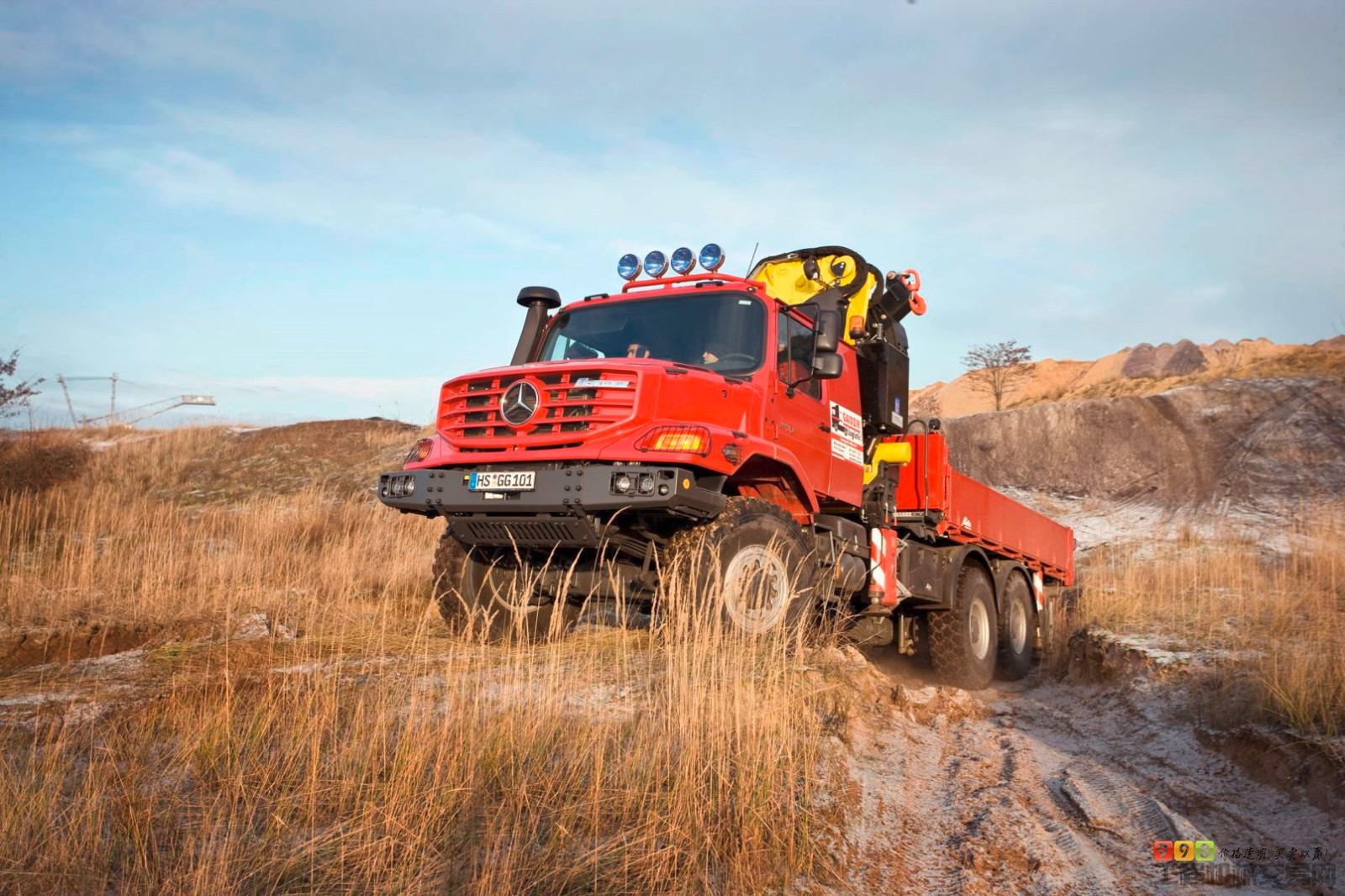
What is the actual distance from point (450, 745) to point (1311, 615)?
8.27 m

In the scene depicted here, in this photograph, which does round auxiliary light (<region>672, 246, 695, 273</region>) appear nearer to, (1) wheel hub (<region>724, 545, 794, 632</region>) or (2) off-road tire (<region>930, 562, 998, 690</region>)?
(1) wheel hub (<region>724, 545, 794, 632</region>)

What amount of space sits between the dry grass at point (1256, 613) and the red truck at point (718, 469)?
1.87 meters

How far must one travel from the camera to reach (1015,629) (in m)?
10.4

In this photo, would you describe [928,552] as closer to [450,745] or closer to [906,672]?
[906,672]

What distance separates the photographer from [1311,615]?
8695 millimetres

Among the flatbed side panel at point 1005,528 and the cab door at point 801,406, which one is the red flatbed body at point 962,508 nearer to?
the flatbed side panel at point 1005,528

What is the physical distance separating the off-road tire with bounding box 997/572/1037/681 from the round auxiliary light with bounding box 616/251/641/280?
5.37 m

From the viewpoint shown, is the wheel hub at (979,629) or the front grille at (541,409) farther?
the wheel hub at (979,629)

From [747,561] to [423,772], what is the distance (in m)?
2.81

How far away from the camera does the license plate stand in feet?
19.5

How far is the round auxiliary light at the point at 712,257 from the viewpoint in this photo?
24.4 feet

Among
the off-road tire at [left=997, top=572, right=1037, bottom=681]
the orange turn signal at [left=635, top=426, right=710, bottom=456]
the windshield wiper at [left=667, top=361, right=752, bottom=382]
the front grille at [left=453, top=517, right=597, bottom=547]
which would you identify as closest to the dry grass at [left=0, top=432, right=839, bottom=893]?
the front grille at [left=453, top=517, right=597, bottom=547]

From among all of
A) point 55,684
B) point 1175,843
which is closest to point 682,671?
point 1175,843

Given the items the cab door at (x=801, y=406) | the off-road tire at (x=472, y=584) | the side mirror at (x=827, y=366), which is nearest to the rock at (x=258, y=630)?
the off-road tire at (x=472, y=584)
